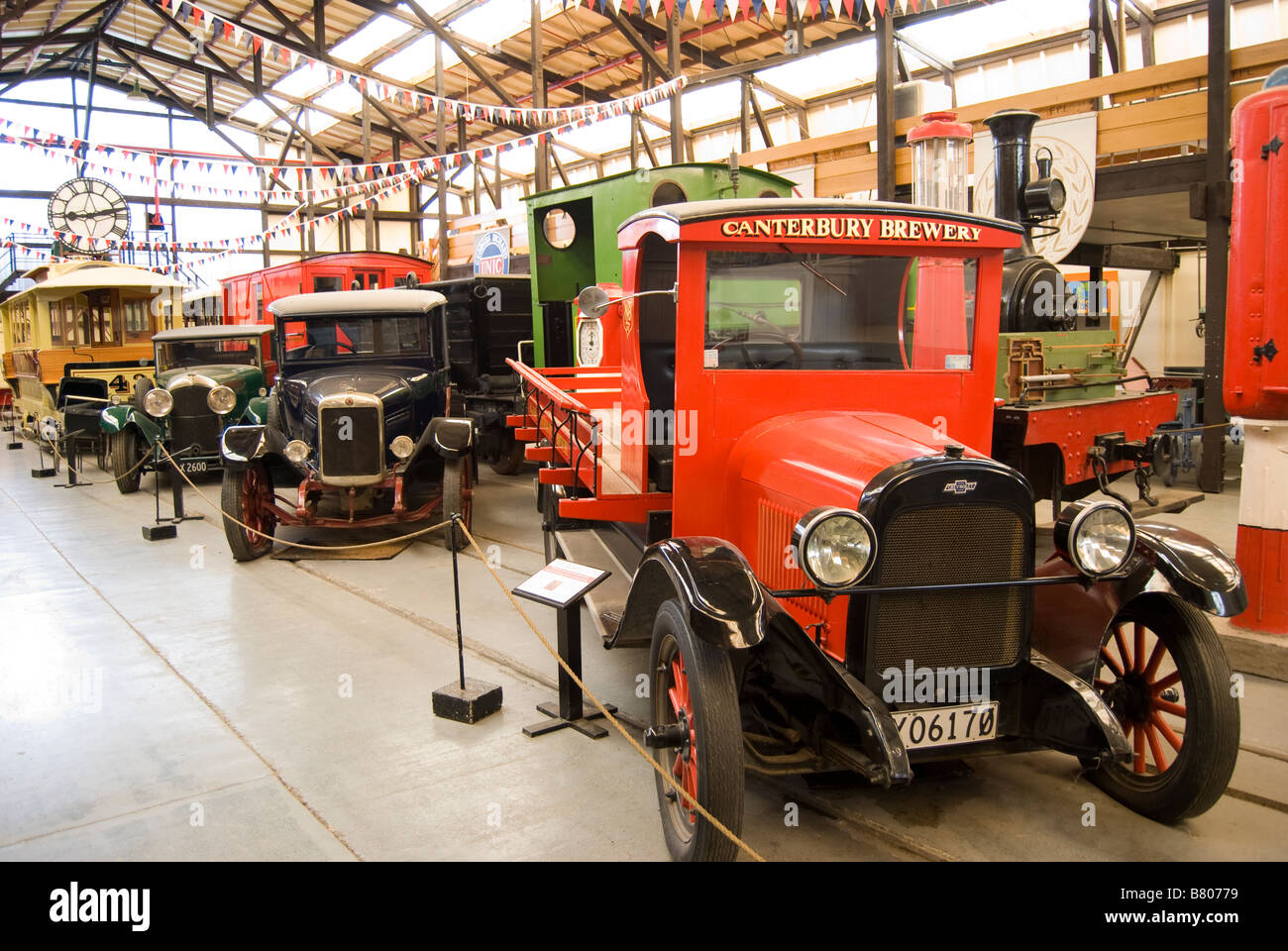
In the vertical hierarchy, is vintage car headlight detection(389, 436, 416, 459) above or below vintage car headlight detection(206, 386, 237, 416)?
below

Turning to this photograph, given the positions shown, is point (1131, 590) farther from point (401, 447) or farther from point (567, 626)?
point (401, 447)

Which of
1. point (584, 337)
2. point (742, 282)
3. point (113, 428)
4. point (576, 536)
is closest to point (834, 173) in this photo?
point (584, 337)

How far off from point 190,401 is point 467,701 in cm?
679

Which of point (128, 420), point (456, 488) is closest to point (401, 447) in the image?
point (456, 488)

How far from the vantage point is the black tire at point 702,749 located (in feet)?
8.00

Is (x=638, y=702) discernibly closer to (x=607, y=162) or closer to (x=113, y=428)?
(x=113, y=428)

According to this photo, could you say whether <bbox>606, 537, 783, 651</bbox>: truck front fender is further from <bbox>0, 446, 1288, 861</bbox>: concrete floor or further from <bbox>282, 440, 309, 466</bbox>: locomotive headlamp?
<bbox>282, 440, 309, 466</bbox>: locomotive headlamp

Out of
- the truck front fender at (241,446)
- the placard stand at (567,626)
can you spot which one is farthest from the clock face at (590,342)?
the placard stand at (567,626)

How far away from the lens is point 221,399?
29.2ft

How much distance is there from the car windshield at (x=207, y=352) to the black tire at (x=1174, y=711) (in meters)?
9.42

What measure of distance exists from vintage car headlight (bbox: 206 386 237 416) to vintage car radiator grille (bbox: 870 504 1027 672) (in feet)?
25.8

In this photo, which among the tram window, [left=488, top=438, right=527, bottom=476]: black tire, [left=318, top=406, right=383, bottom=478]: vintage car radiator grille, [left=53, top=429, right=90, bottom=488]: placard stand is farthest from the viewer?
the tram window

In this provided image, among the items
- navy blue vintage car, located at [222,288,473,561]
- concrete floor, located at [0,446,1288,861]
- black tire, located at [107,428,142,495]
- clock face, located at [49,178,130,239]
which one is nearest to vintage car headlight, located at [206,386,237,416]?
navy blue vintage car, located at [222,288,473,561]

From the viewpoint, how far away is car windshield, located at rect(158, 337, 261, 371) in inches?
390
